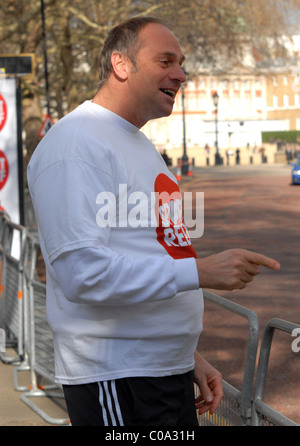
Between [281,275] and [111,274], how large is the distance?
31.5 feet

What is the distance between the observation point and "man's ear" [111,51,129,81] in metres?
2.04

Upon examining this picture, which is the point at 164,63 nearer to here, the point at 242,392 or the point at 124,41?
the point at 124,41

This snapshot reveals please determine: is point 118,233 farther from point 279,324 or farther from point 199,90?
point 199,90

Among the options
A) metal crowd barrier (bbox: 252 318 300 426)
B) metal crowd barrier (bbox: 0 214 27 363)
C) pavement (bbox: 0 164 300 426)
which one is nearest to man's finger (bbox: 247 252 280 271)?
metal crowd barrier (bbox: 252 318 300 426)

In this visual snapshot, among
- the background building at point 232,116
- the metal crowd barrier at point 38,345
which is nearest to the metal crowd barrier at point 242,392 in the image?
the metal crowd barrier at point 38,345

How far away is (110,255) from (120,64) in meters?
0.49

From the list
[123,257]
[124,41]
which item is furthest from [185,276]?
[124,41]

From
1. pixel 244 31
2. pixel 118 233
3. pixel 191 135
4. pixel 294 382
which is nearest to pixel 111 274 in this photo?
pixel 118 233

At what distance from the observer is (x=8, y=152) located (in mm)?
9391

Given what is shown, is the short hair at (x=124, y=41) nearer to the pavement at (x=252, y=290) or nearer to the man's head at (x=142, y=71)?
the man's head at (x=142, y=71)

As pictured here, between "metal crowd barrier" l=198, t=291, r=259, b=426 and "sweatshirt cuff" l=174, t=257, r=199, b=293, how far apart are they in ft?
3.29

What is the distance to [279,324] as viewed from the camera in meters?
2.60

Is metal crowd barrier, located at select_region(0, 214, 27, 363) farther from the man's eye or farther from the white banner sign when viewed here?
the man's eye

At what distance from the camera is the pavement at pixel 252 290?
3.19 m
